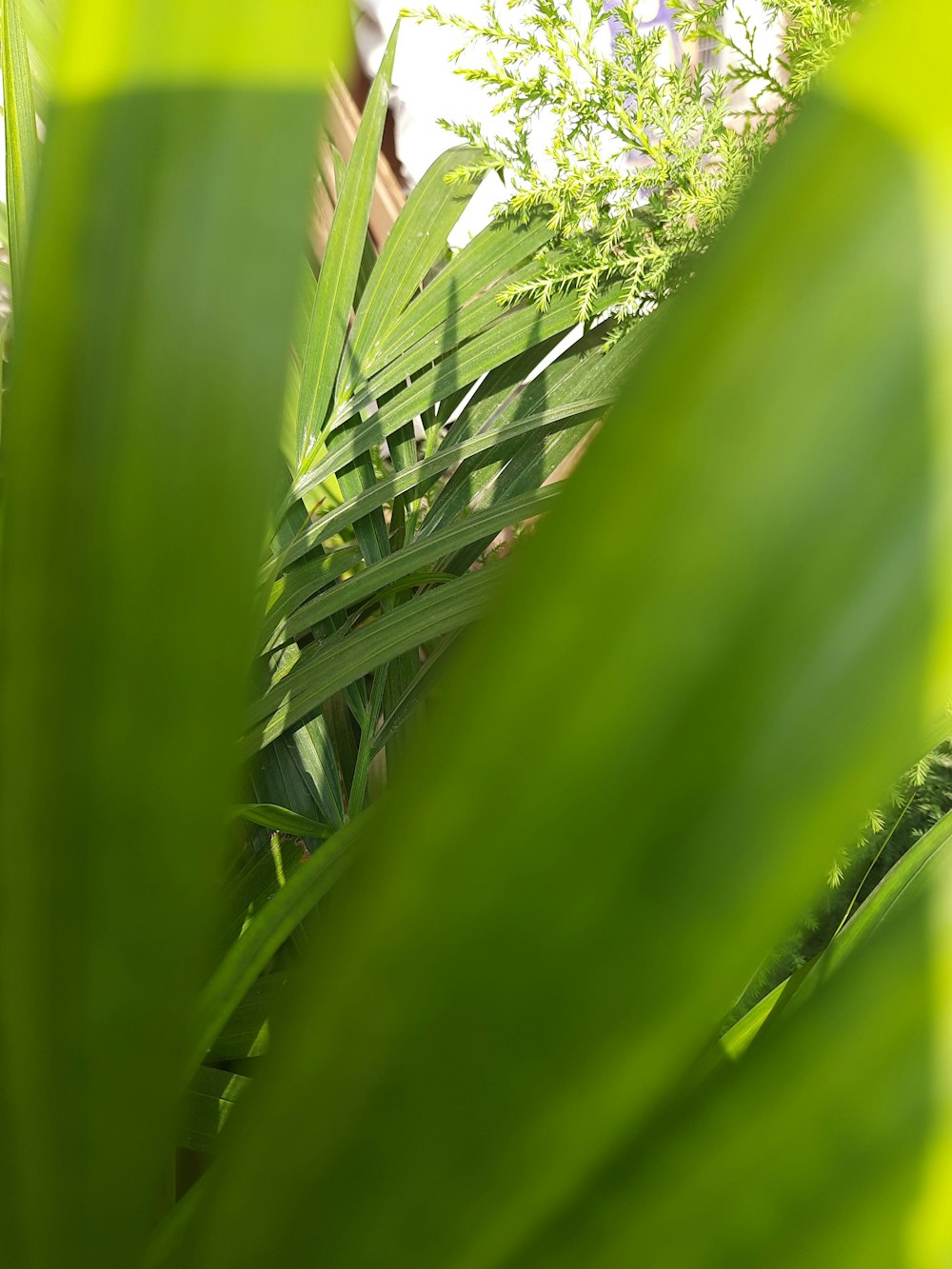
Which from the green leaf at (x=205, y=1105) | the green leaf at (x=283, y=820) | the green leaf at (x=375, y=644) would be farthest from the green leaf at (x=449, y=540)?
the green leaf at (x=205, y=1105)

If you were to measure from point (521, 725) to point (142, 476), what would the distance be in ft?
0.15

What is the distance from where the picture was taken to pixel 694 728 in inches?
2.7

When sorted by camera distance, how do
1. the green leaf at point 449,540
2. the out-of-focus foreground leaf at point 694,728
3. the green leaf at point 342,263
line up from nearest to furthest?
the out-of-focus foreground leaf at point 694,728
the green leaf at point 449,540
the green leaf at point 342,263

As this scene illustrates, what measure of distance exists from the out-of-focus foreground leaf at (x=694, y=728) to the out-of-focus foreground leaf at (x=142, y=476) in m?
0.02

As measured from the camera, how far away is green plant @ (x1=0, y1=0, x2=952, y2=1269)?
0.07 meters

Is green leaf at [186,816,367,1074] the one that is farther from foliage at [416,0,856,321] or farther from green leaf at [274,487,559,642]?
foliage at [416,0,856,321]

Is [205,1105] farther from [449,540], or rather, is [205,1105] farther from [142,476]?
[142,476]

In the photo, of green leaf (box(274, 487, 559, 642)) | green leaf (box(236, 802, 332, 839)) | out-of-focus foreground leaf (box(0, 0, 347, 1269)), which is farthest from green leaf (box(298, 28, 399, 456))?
out-of-focus foreground leaf (box(0, 0, 347, 1269))

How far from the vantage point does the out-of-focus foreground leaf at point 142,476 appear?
0.08 meters

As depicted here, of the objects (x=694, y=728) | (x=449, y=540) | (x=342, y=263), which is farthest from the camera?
(x=342, y=263)

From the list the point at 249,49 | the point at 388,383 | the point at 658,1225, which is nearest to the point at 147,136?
the point at 249,49

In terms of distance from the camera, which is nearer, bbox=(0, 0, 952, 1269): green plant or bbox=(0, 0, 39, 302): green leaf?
bbox=(0, 0, 952, 1269): green plant

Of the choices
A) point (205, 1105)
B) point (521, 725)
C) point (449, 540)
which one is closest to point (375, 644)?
point (449, 540)

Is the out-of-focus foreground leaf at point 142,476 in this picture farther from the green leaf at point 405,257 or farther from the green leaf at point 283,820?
the green leaf at point 405,257
